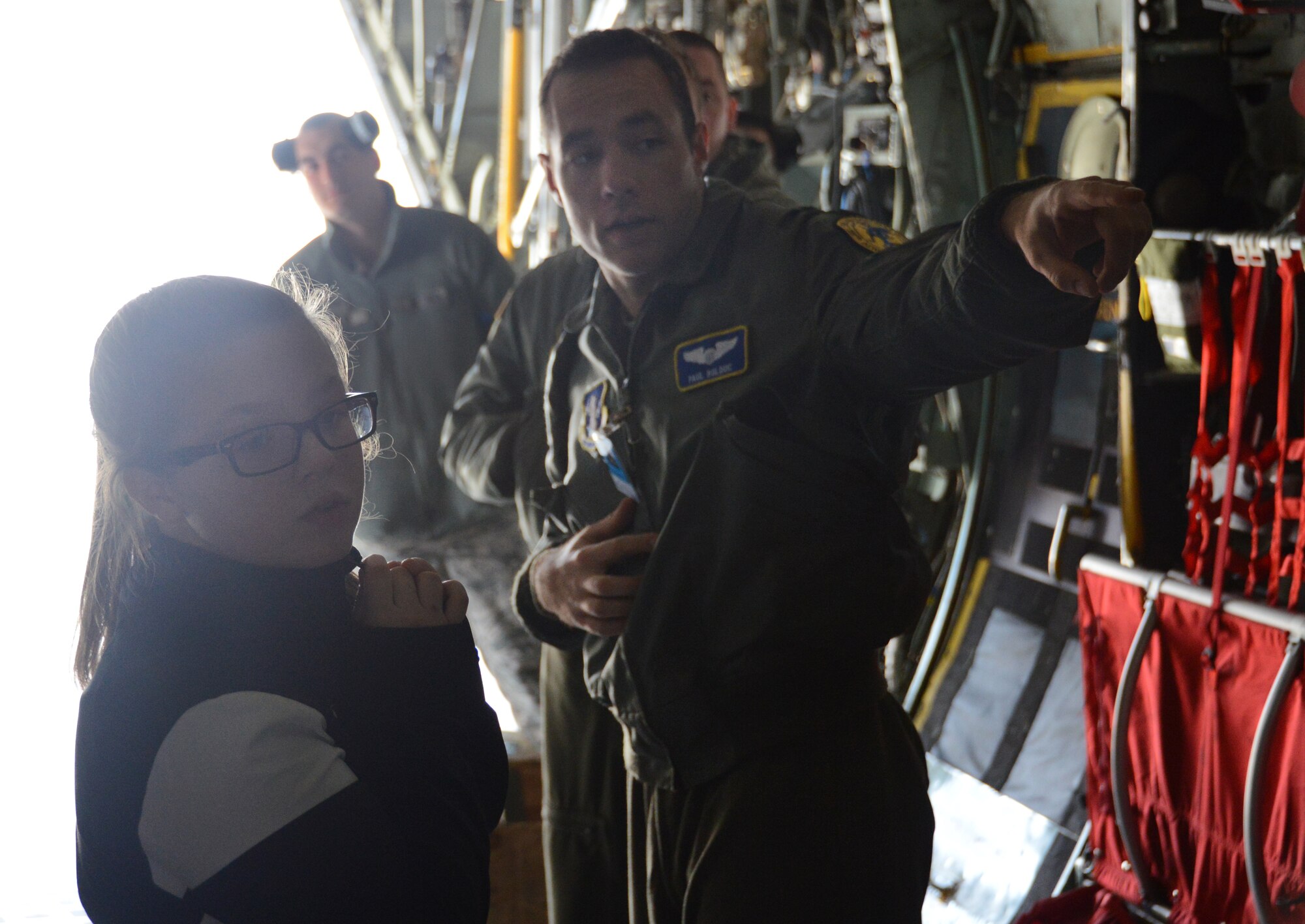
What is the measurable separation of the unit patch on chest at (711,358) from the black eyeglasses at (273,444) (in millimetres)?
521

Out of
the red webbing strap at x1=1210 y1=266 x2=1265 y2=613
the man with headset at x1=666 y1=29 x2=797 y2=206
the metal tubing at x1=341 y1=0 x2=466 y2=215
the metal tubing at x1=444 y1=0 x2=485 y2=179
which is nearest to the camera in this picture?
the red webbing strap at x1=1210 y1=266 x2=1265 y2=613

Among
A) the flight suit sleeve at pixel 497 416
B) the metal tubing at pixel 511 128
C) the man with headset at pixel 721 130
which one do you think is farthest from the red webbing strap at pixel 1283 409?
the metal tubing at pixel 511 128

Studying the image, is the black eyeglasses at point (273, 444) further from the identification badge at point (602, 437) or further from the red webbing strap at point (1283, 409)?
the red webbing strap at point (1283, 409)

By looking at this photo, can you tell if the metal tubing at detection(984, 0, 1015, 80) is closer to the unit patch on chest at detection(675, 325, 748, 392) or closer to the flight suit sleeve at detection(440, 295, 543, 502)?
the flight suit sleeve at detection(440, 295, 543, 502)

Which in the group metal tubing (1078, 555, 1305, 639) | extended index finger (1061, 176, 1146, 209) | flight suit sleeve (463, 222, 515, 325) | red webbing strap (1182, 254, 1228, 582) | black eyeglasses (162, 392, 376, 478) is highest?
extended index finger (1061, 176, 1146, 209)

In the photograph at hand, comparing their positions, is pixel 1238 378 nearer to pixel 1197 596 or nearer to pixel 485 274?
pixel 1197 596

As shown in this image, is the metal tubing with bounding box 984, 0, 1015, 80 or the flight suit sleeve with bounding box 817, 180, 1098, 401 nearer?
the flight suit sleeve with bounding box 817, 180, 1098, 401

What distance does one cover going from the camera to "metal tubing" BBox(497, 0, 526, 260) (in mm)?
5203

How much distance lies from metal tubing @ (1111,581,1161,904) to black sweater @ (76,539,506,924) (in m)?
1.40

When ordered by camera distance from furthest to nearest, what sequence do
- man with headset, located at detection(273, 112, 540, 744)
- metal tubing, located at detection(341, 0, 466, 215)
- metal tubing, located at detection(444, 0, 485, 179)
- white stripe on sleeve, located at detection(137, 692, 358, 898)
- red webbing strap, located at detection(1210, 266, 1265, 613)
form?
metal tubing, located at detection(341, 0, 466, 215) → metal tubing, located at detection(444, 0, 485, 179) → man with headset, located at detection(273, 112, 540, 744) → red webbing strap, located at detection(1210, 266, 1265, 613) → white stripe on sleeve, located at detection(137, 692, 358, 898)

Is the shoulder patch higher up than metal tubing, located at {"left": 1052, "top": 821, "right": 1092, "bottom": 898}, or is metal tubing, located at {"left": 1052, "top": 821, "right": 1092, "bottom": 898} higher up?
the shoulder patch

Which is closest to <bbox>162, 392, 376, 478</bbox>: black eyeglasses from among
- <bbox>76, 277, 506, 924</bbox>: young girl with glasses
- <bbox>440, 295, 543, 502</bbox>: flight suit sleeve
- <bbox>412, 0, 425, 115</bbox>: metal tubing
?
<bbox>76, 277, 506, 924</bbox>: young girl with glasses

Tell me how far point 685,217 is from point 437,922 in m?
0.99

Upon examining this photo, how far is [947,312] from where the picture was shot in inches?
45.2
